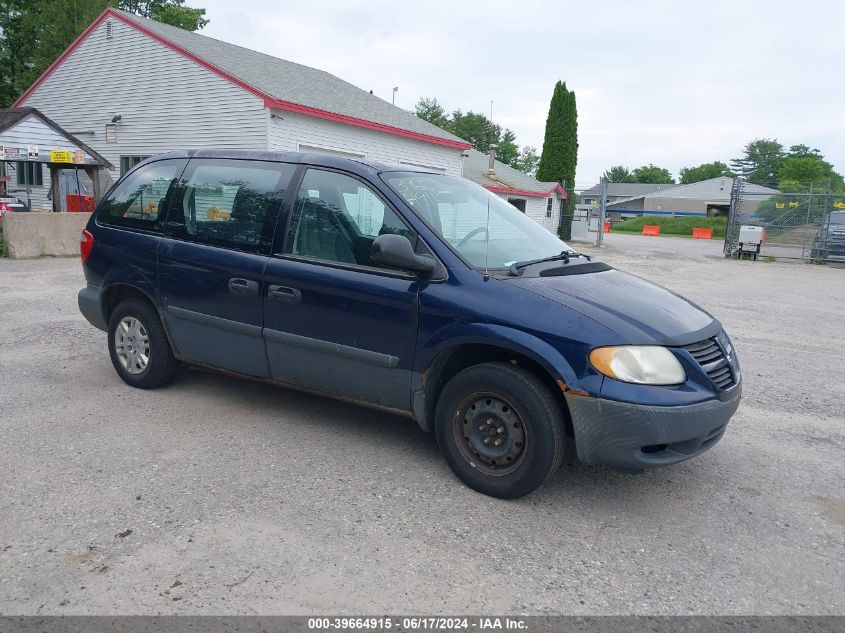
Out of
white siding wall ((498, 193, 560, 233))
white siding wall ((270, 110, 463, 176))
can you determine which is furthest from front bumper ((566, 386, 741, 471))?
white siding wall ((498, 193, 560, 233))

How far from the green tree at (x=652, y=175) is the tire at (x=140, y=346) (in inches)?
5156

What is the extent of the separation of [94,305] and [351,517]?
3.15 m

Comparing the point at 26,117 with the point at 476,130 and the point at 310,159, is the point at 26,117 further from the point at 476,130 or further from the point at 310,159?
the point at 476,130

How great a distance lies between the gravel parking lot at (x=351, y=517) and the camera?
279 cm

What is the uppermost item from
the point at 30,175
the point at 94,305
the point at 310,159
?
the point at 30,175

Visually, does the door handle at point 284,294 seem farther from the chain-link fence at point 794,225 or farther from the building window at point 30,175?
the building window at point 30,175

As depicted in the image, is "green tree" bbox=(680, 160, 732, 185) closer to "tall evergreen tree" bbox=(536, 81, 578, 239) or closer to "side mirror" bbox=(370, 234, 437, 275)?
"tall evergreen tree" bbox=(536, 81, 578, 239)

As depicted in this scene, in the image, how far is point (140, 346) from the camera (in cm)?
514

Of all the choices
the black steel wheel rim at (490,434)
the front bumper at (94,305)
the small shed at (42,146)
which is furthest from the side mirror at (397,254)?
the small shed at (42,146)

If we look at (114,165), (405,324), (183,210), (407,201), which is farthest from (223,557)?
(114,165)

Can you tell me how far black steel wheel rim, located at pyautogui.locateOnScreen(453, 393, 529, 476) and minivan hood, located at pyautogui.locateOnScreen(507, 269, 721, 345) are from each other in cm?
65

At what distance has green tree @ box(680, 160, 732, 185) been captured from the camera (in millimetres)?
127012

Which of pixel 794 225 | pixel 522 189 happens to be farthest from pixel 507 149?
pixel 794 225

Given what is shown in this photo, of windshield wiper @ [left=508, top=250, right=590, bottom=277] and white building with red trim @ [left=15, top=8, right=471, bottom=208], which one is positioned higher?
white building with red trim @ [left=15, top=8, right=471, bottom=208]
